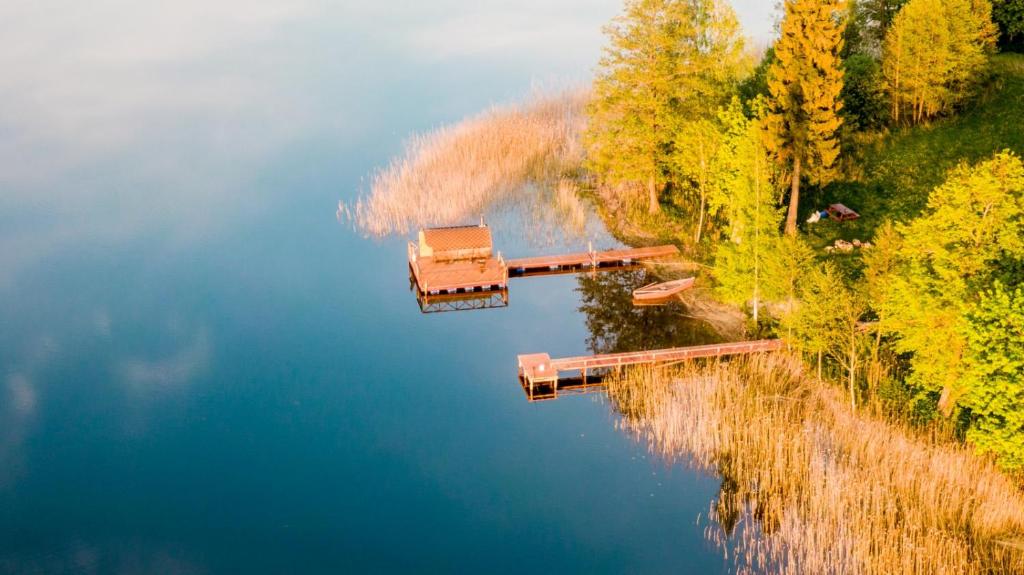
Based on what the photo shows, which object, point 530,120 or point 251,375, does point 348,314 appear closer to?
point 251,375

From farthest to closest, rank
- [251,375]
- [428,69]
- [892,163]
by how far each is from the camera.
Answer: [428,69] → [892,163] → [251,375]

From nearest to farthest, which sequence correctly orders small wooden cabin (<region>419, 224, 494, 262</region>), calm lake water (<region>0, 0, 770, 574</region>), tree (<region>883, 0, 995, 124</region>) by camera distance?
calm lake water (<region>0, 0, 770, 574</region>) → small wooden cabin (<region>419, 224, 494, 262</region>) → tree (<region>883, 0, 995, 124</region>)

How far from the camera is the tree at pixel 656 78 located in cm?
7669

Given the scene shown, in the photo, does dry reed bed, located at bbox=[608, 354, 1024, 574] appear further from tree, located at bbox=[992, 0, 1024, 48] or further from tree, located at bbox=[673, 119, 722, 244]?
tree, located at bbox=[992, 0, 1024, 48]

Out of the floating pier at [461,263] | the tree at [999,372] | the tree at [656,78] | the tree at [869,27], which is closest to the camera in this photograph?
the tree at [999,372]

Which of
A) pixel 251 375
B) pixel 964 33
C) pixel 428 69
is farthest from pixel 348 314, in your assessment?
pixel 428 69

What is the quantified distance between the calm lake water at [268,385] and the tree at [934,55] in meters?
33.1

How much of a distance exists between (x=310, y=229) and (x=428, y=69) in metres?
66.3

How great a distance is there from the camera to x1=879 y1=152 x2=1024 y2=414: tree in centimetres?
4397

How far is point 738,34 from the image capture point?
8350 centimetres

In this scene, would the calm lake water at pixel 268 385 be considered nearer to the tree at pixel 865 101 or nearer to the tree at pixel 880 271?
the tree at pixel 880 271

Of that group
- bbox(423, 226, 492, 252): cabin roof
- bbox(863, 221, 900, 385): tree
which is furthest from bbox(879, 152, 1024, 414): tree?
bbox(423, 226, 492, 252): cabin roof

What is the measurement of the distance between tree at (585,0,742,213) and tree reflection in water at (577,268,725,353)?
1391 cm

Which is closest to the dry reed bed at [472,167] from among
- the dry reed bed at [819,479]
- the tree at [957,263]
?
the dry reed bed at [819,479]
